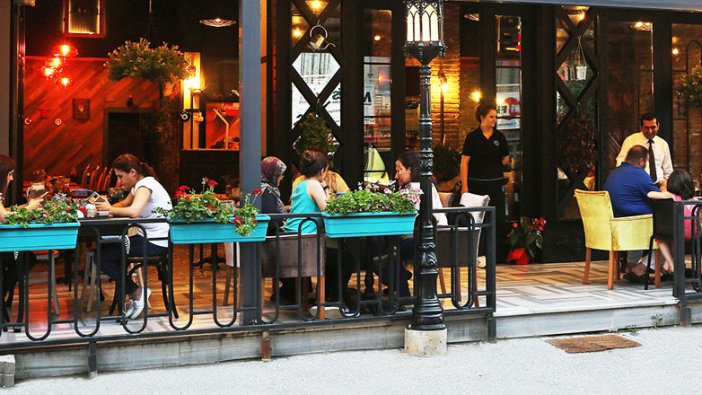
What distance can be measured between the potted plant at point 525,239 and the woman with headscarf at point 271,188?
3923 mm

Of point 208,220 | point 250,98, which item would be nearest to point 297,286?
point 208,220

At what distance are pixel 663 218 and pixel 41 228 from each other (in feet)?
18.0

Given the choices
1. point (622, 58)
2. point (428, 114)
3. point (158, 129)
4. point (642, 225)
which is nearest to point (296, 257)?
point (428, 114)

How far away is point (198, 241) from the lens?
656 centimetres

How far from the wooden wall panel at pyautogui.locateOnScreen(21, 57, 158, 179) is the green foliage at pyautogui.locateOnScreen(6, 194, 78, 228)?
1202 cm

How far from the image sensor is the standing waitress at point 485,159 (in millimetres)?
9992

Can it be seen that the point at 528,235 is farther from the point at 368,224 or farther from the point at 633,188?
the point at 368,224

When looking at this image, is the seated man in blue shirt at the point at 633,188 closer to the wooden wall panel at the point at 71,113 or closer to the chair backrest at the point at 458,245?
the chair backrest at the point at 458,245

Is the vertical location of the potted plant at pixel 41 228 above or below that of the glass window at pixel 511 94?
below

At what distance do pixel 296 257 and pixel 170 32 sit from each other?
10363 mm

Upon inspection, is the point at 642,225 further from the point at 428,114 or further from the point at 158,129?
the point at 158,129

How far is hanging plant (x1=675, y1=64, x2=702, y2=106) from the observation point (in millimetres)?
11328

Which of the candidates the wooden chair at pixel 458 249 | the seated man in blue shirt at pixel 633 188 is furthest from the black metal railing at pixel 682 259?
the wooden chair at pixel 458 249

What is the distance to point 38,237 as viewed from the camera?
614 cm
